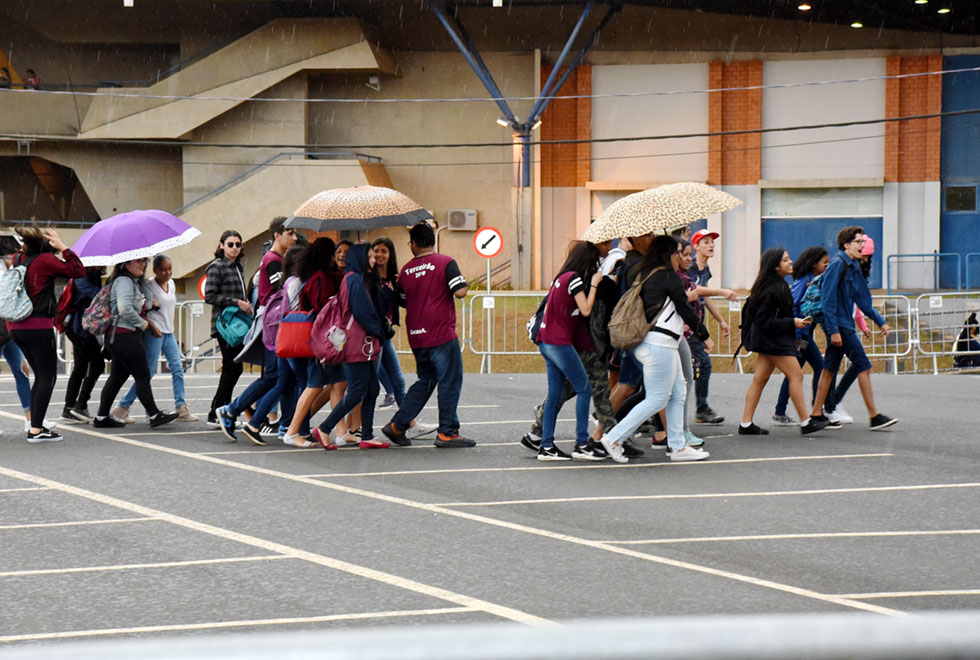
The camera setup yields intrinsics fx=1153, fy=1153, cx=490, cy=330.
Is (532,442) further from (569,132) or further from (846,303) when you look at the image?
(569,132)

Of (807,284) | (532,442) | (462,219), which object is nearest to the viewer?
(532,442)

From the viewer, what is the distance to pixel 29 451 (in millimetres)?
9680

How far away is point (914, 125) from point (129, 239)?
27.3m

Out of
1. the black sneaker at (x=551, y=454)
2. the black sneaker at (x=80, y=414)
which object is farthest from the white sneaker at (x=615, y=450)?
the black sneaker at (x=80, y=414)

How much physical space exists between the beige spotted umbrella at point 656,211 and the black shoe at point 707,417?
286 cm

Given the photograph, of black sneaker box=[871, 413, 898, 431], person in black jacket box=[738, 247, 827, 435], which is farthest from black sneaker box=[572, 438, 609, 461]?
black sneaker box=[871, 413, 898, 431]

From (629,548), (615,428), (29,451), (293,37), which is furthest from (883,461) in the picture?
(293,37)

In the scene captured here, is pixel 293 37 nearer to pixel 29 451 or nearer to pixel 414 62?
pixel 414 62

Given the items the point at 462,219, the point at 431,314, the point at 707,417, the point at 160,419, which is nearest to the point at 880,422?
the point at 707,417

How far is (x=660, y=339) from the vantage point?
855 centimetres

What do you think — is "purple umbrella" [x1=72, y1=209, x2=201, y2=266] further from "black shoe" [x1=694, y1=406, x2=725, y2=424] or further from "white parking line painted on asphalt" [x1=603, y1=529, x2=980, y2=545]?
"white parking line painted on asphalt" [x1=603, y1=529, x2=980, y2=545]

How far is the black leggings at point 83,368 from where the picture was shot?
36.6 ft

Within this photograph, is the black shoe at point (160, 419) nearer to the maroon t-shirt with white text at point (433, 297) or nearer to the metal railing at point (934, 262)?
the maroon t-shirt with white text at point (433, 297)

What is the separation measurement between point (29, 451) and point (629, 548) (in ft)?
19.0
